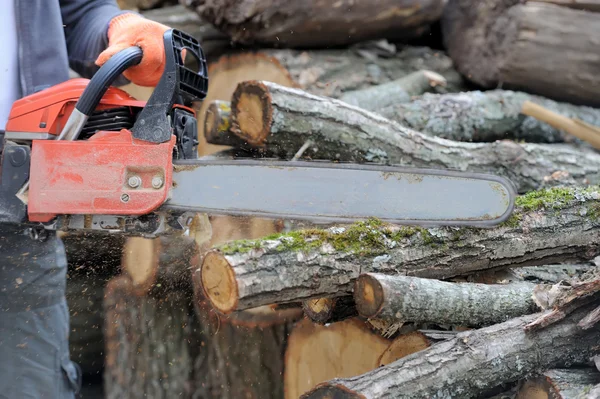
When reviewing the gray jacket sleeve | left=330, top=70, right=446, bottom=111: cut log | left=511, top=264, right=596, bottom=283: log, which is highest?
the gray jacket sleeve

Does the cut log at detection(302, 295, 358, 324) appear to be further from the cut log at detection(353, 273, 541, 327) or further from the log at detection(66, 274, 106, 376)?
the log at detection(66, 274, 106, 376)

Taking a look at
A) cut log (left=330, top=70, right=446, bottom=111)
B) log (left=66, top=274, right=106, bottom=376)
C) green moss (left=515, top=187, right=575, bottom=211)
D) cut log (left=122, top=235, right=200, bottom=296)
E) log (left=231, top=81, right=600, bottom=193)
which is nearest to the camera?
green moss (left=515, top=187, right=575, bottom=211)

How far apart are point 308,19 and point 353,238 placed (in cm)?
176

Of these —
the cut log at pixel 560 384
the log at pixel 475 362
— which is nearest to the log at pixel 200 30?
the log at pixel 475 362

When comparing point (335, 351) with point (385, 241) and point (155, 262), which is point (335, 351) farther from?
point (155, 262)

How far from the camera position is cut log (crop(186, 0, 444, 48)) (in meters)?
3.17

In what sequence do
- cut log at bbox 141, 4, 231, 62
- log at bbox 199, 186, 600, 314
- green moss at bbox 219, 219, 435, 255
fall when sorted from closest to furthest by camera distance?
log at bbox 199, 186, 600, 314
green moss at bbox 219, 219, 435, 255
cut log at bbox 141, 4, 231, 62

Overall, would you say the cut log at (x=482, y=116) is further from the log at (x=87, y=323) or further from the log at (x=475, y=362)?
the log at (x=87, y=323)

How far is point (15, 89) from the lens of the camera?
2.17 metres

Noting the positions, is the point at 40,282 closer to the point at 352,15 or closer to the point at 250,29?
the point at 250,29

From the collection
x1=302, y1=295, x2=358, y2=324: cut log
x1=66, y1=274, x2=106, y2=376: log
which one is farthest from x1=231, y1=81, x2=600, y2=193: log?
x1=66, y1=274, x2=106, y2=376: log

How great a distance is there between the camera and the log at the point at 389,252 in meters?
1.64

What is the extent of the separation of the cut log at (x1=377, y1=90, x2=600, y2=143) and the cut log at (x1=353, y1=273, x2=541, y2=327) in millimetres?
1305

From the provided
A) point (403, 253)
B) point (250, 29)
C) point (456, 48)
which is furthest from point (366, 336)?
point (456, 48)
